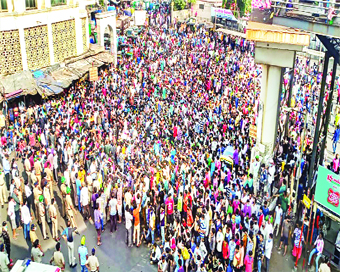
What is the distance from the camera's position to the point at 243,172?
48.1 ft

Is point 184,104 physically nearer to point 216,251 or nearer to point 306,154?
point 306,154

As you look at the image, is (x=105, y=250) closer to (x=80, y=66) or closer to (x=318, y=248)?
(x=318, y=248)

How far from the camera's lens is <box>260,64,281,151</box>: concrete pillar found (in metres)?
14.3

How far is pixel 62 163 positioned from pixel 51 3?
1116cm

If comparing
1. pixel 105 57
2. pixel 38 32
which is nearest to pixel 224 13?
pixel 105 57

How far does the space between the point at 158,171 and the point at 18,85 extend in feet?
34.1

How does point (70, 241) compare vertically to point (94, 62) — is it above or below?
below

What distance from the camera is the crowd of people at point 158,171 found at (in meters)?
11.0

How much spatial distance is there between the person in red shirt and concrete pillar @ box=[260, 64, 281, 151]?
4.56 meters

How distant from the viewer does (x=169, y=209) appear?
12.1 meters

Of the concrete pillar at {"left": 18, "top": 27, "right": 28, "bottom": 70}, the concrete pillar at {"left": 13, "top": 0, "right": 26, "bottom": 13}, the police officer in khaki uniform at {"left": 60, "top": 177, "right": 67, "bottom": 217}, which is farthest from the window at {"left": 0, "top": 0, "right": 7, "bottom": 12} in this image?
the police officer in khaki uniform at {"left": 60, "top": 177, "right": 67, "bottom": 217}

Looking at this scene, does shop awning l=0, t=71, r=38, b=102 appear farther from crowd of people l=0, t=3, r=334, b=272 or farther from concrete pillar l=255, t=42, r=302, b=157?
concrete pillar l=255, t=42, r=302, b=157

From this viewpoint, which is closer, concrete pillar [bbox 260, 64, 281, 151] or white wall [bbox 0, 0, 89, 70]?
concrete pillar [bbox 260, 64, 281, 151]

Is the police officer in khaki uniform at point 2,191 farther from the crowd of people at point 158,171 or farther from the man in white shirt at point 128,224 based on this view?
the man in white shirt at point 128,224
